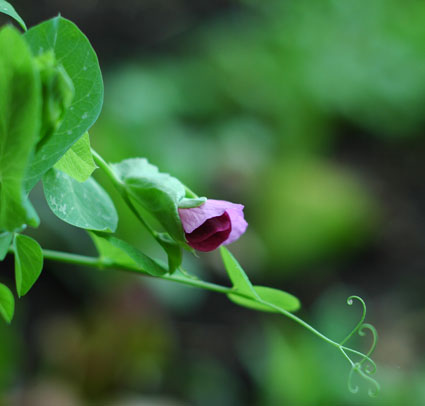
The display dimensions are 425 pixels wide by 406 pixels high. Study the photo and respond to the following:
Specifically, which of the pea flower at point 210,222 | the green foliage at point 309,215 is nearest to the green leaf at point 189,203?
the pea flower at point 210,222

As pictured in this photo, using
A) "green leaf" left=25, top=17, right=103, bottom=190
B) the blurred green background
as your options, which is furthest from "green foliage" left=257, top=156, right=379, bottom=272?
"green leaf" left=25, top=17, right=103, bottom=190

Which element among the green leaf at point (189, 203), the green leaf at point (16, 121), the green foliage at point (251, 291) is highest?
the green leaf at point (16, 121)

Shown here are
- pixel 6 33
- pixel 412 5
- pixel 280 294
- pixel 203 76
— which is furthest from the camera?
pixel 412 5

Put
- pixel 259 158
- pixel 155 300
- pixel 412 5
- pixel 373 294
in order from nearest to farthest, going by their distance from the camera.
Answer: pixel 155 300
pixel 373 294
pixel 259 158
pixel 412 5

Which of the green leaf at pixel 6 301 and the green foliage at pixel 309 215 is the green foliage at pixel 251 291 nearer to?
the green leaf at pixel 6 301

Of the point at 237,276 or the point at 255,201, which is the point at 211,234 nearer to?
the point at 237,276

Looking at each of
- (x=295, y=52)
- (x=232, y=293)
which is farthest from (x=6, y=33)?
(x=295, y=52)

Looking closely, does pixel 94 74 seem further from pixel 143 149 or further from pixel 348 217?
pixel 348 217
